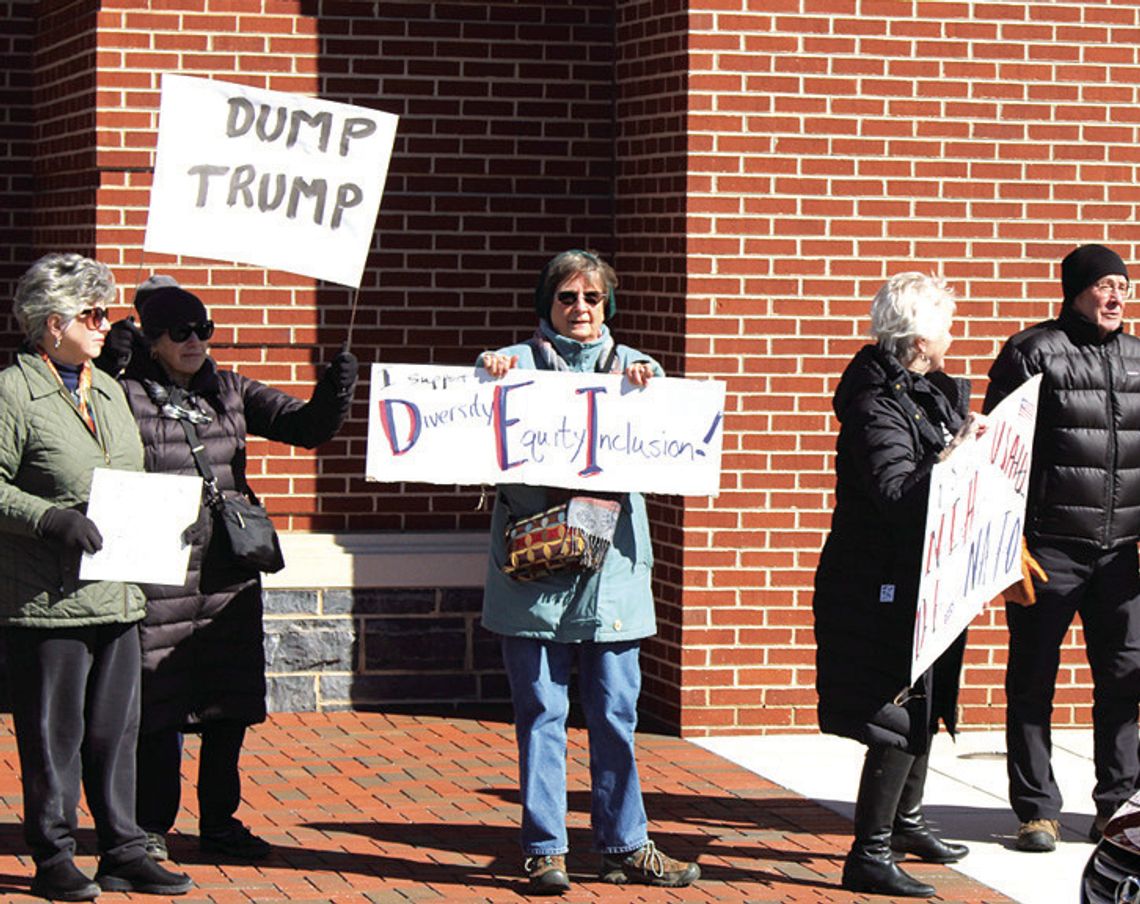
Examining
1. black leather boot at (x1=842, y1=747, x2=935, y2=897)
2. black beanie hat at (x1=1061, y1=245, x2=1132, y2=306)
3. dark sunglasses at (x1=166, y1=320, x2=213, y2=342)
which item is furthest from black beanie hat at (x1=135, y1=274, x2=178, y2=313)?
black beanie hat at (x1=1061, y1=245, x2=1132, y2=306)

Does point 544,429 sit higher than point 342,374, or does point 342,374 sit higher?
point 342,374

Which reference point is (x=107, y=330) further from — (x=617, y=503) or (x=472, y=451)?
(x=617, y=503)

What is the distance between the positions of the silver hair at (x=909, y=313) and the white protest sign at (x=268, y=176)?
170cm

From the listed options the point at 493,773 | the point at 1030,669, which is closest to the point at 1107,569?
the point at 1030,669

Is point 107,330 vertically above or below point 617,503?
above

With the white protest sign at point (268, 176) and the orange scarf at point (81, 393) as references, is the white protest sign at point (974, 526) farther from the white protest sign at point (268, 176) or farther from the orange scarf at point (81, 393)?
the orange scarf at point (81, 393)

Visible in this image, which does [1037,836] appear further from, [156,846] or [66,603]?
[66,603]

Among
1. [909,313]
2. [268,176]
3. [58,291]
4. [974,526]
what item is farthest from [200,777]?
[909,313]

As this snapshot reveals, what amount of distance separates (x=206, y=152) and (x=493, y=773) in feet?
9.01

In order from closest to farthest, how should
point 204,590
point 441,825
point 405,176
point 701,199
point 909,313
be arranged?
point 909,313, point 204,590, point 441,825, point 701,199, point 405,176

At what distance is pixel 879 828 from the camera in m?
7.09

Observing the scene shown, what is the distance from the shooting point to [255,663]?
24.5 feet

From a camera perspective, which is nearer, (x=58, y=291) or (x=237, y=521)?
(x=58, y=291)

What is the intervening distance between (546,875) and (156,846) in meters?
1.24
